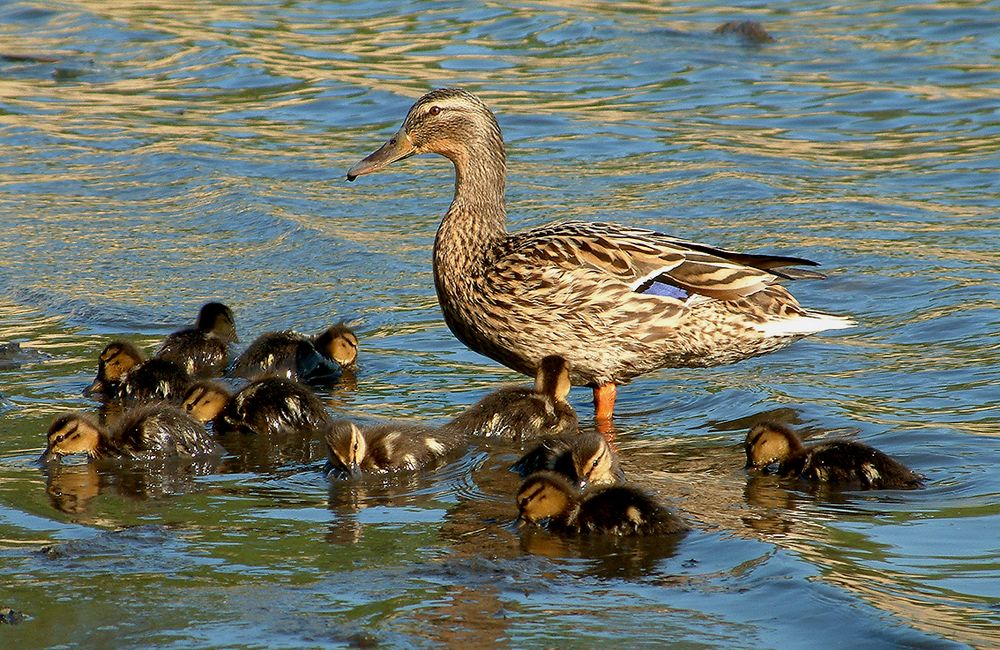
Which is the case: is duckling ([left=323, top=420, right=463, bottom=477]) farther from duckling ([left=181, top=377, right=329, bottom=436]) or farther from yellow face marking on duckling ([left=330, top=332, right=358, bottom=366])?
yellow face marking on duckling ([left=330, top=332, right=358, bottom=366])

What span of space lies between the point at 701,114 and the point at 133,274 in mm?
5601

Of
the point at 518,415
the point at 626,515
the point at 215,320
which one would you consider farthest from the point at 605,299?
the point at 215,320

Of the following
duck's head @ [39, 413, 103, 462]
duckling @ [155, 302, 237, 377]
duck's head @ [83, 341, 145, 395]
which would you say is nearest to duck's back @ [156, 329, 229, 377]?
duckling @ [155, 302, 237, 377]

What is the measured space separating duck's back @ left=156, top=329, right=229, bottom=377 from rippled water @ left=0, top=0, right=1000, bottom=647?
18.7 inches

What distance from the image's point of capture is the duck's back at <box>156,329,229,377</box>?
7859 mm

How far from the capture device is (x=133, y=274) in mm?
10008

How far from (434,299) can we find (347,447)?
3.30m

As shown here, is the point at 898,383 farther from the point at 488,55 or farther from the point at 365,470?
the point at 488,55

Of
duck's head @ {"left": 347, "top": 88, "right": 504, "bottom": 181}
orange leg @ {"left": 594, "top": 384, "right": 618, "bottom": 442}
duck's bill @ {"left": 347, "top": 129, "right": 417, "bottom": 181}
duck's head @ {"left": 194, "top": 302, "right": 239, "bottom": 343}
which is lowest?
orange leg @ {"left": 594, "top": 384, "right": 618, "bottom": 442}

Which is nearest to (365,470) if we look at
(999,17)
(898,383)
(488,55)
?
(898,383)

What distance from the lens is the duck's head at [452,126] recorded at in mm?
7684

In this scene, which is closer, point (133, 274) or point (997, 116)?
point (133, 274)

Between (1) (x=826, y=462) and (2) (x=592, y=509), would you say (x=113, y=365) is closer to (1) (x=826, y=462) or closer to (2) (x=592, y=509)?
(2) (x=592, y=509)

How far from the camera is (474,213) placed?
7.40 meters
